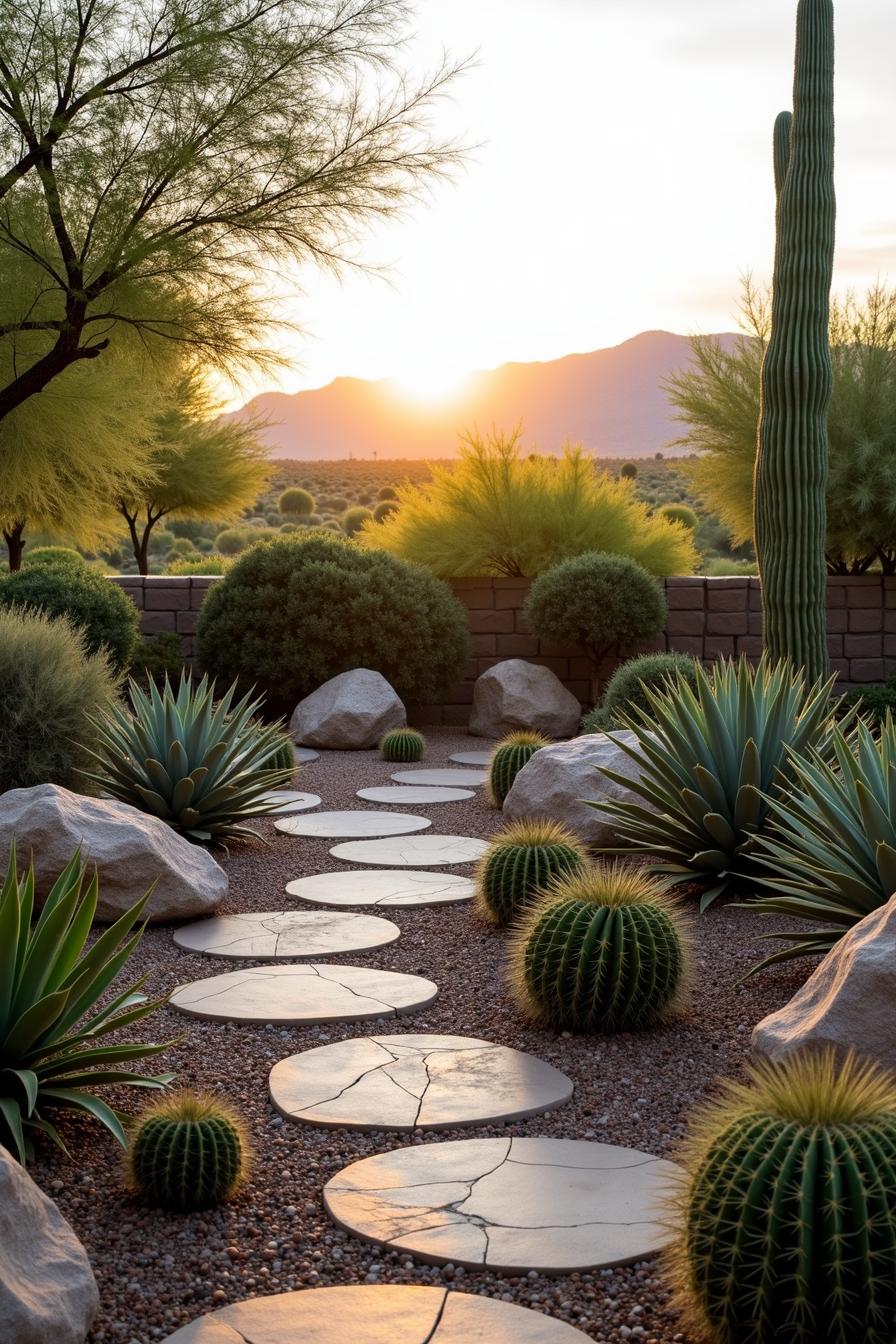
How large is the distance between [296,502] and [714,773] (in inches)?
1738

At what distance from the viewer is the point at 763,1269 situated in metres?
2.52

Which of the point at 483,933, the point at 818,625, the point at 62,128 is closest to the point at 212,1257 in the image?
the point at 483,933

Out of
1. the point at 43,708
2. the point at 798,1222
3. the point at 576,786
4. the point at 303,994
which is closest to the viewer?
the point at 798,1222

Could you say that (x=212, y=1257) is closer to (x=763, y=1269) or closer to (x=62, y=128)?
(x=763, y=1269)

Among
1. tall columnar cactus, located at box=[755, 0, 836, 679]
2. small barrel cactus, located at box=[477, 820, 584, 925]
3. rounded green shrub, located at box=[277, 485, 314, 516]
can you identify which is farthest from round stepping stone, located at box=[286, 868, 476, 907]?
rounded green shrub, located at box=[277, 485, 314, 516]

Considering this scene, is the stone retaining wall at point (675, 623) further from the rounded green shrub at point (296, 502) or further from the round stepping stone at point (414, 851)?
the rounded green shrub at point (296, 502)

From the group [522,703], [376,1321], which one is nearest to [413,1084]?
[376,1321]

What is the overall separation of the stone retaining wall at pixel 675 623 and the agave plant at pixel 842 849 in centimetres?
803

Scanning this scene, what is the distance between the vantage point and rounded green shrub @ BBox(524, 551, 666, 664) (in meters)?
12.5

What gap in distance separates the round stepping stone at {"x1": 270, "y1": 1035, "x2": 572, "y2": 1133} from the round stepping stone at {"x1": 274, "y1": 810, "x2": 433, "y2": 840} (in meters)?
3.59

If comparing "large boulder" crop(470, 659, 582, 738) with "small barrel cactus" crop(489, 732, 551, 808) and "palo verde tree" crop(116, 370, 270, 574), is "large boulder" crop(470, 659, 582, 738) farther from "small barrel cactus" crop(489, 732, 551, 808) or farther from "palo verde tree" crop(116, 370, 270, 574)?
"palo verde tree" crop(116, 370, 270, 574)

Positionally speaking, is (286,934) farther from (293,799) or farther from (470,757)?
(470,757)

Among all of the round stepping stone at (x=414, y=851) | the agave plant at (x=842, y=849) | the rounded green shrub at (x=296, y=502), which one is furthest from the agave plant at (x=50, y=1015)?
the rounded green shrub at (x=296, y=502)

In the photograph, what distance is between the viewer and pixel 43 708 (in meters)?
7.99
